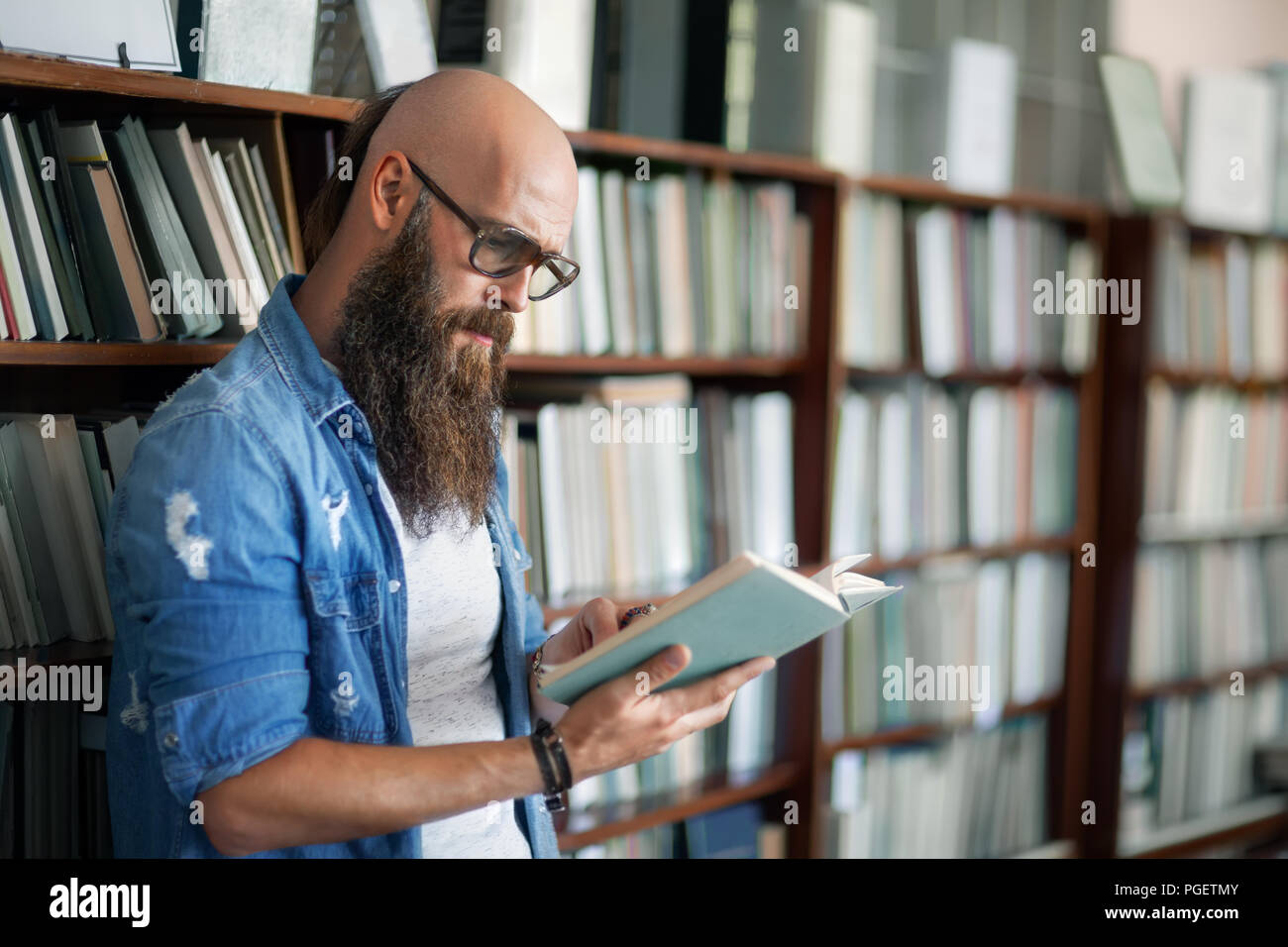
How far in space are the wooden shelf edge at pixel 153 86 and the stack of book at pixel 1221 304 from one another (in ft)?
5.85

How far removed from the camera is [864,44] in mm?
1894

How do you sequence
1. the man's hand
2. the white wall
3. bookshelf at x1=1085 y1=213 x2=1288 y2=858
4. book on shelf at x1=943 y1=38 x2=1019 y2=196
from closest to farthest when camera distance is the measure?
1. the man's hand
2. book on shelf at x1=943 y1=38 x2=1019 y2=196
3. bookshelf at x1=1085 y1=213 x2=1288 y2=858
4. the white wall

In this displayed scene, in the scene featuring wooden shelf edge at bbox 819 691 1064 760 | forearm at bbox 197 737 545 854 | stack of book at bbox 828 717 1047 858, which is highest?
forearm at bbox 197 737 545 854

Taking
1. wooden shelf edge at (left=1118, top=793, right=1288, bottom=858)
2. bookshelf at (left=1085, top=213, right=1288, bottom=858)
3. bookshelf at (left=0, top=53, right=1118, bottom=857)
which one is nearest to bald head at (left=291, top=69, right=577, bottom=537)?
bookshelf at (left=0, top=53, right=1118, bottom=857)

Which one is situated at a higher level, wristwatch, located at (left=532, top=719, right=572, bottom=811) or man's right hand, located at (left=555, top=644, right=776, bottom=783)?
man's right hand, located at (left=555, top=644, right=776, bottom=783)

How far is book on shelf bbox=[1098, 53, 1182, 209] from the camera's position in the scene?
2264 millimetres

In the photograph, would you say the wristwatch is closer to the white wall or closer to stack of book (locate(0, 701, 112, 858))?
stack of book (locate(0, 701, 112, 858))

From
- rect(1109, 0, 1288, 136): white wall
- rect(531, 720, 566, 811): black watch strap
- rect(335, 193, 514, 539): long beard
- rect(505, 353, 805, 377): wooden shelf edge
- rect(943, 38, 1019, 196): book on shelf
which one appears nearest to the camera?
rect(531, 720, 566, 811): black watch strap

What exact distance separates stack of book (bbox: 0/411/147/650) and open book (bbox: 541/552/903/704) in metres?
0.64

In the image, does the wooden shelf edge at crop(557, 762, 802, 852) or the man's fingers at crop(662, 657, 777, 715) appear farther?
the wooden shelf edge at crop(557, 762, 802, 852)

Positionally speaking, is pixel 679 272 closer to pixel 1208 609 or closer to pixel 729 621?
pixel 729 621

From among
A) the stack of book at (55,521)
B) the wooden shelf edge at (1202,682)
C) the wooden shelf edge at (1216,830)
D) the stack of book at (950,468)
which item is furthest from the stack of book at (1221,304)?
the stack of book at (55,521)

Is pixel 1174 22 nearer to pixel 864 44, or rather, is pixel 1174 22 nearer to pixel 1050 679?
pixel 864 44

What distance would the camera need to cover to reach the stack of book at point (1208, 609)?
7.72 feet
